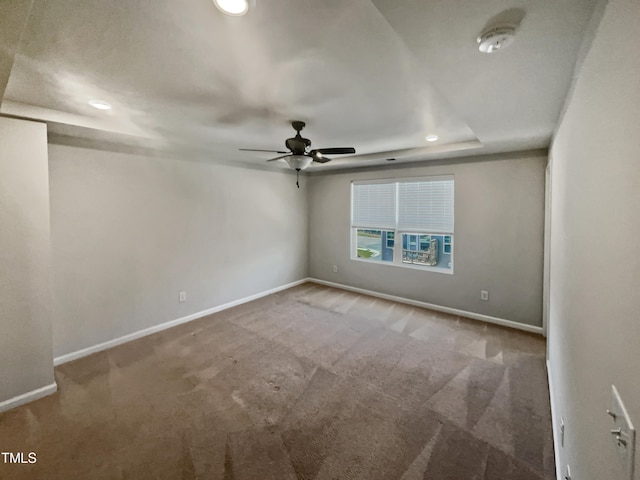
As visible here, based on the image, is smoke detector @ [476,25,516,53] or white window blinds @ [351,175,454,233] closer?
smoke detector @ [476,25,516,53]

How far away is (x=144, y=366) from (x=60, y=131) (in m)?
2.51

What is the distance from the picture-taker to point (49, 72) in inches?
68.4

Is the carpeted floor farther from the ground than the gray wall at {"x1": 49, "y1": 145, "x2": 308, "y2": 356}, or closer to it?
closer to it

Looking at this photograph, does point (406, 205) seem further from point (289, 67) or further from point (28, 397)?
point (28, 397)

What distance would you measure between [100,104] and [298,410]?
2.95 meters

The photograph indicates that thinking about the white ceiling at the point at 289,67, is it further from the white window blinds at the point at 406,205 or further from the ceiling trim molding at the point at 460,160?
the white window blinds at the point at 406,205

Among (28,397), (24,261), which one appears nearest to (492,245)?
(24,261)

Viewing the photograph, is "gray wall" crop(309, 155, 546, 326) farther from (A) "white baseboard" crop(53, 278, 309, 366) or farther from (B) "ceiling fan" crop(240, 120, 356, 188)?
(A) "white baseboard" crop(53, 278, 309, 366)

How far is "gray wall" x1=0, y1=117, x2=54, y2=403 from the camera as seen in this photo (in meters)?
2.26

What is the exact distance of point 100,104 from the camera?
7.35 ft

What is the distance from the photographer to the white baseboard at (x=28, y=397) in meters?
2.29

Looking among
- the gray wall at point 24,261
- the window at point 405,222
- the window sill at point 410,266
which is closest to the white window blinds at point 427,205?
the window at point 405,222

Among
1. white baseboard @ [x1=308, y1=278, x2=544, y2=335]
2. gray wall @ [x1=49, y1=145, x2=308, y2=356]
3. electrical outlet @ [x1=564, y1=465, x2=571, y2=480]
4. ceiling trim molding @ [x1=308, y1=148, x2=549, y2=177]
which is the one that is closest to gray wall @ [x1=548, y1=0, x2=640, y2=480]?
electrical outlet @ [x1=564, y1=465, x2=571, y2=480]

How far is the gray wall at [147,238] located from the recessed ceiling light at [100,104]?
40.1 inches
